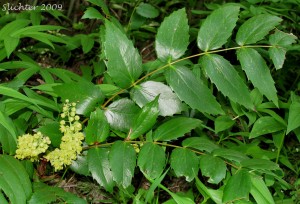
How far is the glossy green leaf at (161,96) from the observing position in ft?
5.41

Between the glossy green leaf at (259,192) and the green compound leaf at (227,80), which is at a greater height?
the green compound leaf at (227,80)

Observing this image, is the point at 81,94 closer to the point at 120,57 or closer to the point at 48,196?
the point at 120,57

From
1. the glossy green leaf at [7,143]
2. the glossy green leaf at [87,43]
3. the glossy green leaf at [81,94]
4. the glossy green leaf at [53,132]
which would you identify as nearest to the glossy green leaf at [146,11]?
the glossy green leaf at [87,43]

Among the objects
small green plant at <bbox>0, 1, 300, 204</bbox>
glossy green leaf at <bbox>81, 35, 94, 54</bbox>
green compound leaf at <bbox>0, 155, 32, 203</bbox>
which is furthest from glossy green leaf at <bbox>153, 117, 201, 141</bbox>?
glossy green leaf at <bbox>81, 35, 94, 54</bbox>

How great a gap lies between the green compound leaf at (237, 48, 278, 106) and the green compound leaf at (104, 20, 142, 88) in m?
0.41

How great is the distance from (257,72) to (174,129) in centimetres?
39

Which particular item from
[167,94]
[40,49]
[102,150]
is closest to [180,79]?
[167,94]

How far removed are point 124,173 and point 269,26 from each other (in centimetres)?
79

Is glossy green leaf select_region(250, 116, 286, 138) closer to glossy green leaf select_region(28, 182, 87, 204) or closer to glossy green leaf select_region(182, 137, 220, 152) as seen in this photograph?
glossy green leaf select_region(182, 137, 220, 152)

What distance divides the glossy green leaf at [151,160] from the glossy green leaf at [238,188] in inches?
9.7

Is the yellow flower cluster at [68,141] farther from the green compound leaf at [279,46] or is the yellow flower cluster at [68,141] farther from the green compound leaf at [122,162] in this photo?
the green compound leaf at [279,46]

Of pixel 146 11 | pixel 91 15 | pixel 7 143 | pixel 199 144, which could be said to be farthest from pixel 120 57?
pixel 146 11

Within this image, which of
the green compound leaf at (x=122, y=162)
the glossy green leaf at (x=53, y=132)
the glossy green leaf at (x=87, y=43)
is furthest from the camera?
the glossy green leaf at (x=87, y=43)

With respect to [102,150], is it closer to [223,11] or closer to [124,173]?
[124,173]
